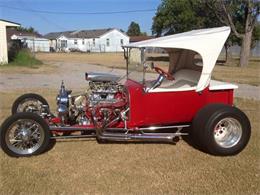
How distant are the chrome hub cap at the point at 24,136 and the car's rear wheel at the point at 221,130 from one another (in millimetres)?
2360

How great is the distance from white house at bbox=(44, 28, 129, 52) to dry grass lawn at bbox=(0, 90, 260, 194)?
242 feet

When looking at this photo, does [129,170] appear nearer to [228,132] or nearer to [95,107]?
[95,107]

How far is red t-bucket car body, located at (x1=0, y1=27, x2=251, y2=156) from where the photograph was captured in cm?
580

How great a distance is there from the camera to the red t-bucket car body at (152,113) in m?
5.80

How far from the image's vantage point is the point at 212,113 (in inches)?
230

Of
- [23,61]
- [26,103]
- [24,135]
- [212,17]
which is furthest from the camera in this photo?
[212,17]

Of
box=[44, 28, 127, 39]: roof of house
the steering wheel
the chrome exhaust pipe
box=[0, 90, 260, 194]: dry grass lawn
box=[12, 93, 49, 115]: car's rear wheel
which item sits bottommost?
box=[0, 90, 260, 194]: dry grass lawn

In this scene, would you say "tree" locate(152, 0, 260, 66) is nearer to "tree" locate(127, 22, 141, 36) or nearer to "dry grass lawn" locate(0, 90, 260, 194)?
"dry grass lawn" locate(0, 90, 260, 194)

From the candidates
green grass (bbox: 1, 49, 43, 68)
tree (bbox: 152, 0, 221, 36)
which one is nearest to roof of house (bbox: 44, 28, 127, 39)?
tree (bbox: 152, 0, 221, 36)

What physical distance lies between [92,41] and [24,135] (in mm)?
77593

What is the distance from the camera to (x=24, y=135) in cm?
571

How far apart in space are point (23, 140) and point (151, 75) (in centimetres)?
241

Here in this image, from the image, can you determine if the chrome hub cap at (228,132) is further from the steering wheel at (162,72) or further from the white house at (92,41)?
the white house at (92,41)

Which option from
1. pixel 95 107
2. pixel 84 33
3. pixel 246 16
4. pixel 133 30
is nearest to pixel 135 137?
pixel 95 107
